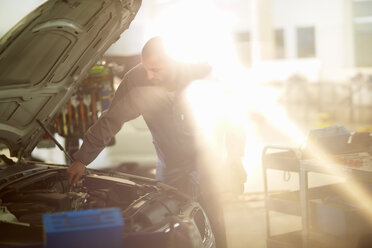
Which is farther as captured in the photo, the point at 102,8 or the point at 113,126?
the point at 113,126

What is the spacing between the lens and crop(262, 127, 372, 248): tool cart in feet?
12.0

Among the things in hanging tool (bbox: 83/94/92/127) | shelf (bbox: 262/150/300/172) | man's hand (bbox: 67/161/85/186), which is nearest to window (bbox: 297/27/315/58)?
hanging tool (bbox: 83/94/92/127)

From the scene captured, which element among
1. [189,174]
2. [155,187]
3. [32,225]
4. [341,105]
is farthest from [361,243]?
[341,105]

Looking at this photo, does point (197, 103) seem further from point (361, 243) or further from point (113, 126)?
point (361, 243)

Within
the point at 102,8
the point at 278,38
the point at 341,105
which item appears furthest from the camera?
the point at 278,38

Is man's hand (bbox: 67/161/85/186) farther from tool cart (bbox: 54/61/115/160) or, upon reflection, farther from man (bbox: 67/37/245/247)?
tool cart (bbox: 54/61/115/160)

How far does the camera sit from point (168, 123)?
3691mm

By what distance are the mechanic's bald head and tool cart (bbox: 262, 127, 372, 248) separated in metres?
1.16

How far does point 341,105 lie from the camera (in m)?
12.7

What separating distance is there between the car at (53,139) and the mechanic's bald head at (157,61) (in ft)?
0.71

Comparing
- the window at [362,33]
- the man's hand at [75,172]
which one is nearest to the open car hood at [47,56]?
the man's hand at [75,172]

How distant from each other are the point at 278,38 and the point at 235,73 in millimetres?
1658

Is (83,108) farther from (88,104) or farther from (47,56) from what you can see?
(47,56)

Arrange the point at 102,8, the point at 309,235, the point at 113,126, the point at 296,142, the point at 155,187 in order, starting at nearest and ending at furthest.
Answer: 1. the point at 102,8
2. the point at 155,187
3. the point at 113,126
4. the point at 309,235
5. the point at 296,142
